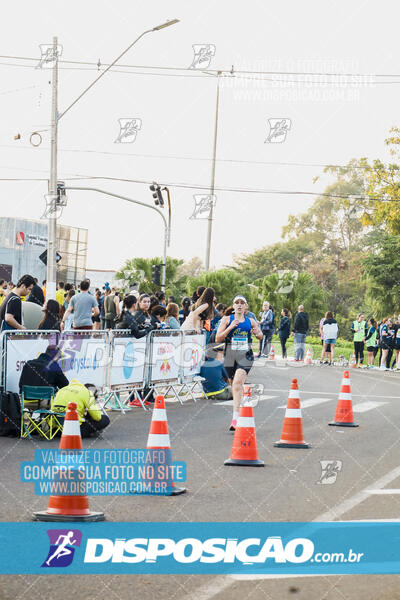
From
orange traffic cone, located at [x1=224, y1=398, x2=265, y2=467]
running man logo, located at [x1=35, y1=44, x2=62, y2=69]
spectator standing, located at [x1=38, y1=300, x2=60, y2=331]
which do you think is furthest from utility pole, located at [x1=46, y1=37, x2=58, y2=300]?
orange traffic cone, located at [x1=224, y1=398, x2=265, y2=467]

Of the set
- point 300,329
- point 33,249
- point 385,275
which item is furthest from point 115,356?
point 33,249

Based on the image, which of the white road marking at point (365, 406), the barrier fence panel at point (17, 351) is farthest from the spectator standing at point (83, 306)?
the barrier fence panel at point (17, 351)

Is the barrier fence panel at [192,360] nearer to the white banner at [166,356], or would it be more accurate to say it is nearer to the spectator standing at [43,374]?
the white banner at [166,356]

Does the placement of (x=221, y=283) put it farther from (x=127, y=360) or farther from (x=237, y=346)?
(x=237, y=346)

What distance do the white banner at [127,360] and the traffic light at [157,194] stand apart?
20865 mm

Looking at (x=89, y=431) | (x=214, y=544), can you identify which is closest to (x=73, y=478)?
(x=214, y=544)

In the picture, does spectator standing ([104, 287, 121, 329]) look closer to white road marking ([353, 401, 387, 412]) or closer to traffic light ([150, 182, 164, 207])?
white road marking ([353, 401, 387, 412])

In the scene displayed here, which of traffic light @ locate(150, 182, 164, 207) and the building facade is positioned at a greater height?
traffic light @ locate(150, 182, 164, 207)

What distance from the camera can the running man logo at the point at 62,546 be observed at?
18.7 ft

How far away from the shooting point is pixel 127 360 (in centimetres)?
1527

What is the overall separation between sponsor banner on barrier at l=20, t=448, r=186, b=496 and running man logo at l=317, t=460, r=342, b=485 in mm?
1355

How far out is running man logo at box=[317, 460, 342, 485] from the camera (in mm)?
8914

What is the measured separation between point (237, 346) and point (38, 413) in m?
2.82

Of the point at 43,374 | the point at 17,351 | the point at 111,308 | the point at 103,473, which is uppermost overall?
the point at 111,308
